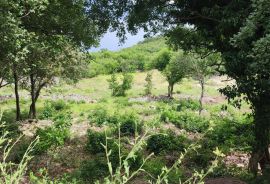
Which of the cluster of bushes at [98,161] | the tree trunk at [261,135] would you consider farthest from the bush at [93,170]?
the tree trunk at [261,135]

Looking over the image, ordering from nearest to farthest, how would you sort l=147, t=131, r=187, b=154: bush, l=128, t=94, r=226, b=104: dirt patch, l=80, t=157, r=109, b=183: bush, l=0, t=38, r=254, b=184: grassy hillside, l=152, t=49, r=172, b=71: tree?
l=80, t=157, r=109, b=183: bush, l=0, t=38, r=254, b=184: grassy hillside, l=147, t=131, r=187, b=154: bush, l=128, t=94, r=226, b=104: dirt patch, l=152, t=49, r=172, b=71: tree

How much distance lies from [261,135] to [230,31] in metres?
4.22

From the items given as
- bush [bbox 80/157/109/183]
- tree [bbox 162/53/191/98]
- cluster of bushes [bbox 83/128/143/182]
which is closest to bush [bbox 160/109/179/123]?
cluster of bushes [bbox 83/128/143/182]

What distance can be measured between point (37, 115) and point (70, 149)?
14745mm

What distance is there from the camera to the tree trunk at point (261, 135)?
1498 cm

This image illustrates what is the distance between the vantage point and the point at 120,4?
1756 cm

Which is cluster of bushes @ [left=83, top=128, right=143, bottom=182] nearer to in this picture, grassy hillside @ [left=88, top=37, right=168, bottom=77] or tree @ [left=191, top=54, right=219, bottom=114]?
tree @ [left=191, top=54, right=219, bottom=114]

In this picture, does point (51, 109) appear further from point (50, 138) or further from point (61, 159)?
point (61, 159)

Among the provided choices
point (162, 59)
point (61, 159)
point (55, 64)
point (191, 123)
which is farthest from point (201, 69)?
point (162, 59)

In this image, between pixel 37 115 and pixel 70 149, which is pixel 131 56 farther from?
pixel 70 149

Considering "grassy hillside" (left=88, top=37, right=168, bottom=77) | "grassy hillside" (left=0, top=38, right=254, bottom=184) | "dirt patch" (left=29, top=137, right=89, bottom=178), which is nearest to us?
"grassy hillside" (left=0, top=38, right=254, bottom=184)

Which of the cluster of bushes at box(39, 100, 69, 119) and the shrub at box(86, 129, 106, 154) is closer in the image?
the shrub at box(86, 129, 106, 154)

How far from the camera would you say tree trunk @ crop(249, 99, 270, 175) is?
15.0 meters

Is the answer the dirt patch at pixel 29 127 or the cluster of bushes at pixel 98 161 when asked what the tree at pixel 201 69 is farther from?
the cluster of bushes at pixel 98 161
